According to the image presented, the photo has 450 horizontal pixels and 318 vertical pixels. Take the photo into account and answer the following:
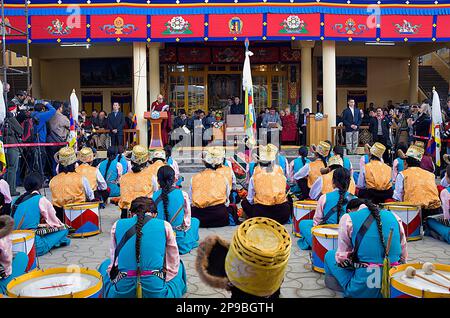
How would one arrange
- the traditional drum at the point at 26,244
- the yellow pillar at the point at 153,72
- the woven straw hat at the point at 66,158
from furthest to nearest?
the yellow pillar at the point at 153,72
the woven straw hat at the point at 66,158
the traditional drum at the point at 26,244

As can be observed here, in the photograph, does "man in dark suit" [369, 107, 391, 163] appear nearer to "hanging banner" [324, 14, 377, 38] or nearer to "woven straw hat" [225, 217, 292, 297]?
"hanging banner" [324, 14, 377, 38]

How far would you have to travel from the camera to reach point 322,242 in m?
4.63

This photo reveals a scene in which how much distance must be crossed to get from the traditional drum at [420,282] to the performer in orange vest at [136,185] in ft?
12.1

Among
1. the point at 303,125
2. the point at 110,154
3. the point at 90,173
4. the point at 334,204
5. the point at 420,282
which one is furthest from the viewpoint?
the point at 303,125

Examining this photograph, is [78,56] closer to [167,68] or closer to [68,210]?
[167,68]

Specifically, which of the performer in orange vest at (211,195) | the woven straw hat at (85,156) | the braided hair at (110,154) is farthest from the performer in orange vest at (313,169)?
the woven straw hat at (85,156)

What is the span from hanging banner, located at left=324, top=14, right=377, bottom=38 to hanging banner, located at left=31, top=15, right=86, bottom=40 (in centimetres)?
587

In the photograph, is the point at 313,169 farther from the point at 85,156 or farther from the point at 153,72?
the point at 153,72

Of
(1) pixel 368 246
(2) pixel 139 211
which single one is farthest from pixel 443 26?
(2) pixel 139 211

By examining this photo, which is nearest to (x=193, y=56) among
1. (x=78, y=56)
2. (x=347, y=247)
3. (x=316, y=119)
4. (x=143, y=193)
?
(x=78, y=56)

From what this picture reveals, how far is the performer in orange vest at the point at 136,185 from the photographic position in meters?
6.39

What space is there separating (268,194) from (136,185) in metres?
1.69

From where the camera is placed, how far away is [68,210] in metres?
6.21

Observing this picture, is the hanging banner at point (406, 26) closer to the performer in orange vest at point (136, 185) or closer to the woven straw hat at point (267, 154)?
the woven straw hat at point (267, 154)
